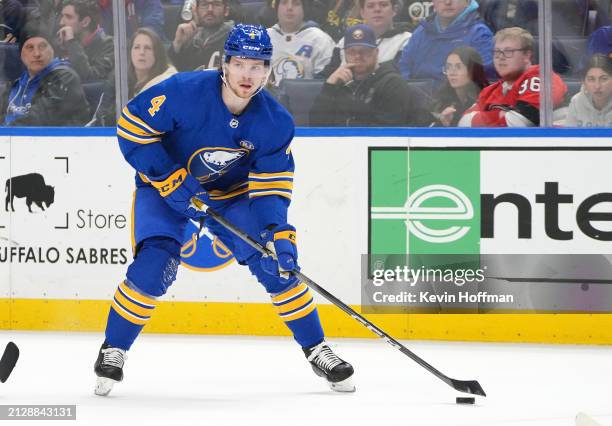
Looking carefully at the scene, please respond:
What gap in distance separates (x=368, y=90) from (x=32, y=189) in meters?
1.53

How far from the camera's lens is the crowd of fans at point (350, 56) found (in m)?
4.61

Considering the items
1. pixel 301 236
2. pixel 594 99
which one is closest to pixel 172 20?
pixel 301 236

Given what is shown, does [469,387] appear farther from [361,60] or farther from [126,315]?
[361,60]

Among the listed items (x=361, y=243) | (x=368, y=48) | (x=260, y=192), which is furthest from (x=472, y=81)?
(x=260, y=192)

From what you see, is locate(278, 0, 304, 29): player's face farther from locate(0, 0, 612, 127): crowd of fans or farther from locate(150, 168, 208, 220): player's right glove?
locate(150, 168, 208, 220): player's right glove

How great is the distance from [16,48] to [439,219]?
2005 mm

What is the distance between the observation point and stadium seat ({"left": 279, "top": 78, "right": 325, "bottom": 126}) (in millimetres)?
4832

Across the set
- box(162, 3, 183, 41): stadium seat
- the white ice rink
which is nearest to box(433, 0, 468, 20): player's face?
box(162, 3, 183, 41): stadium seat

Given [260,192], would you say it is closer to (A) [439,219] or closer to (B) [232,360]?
(B) [232,360]

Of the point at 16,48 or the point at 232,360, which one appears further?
the point at 16,48

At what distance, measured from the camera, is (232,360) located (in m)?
4.33

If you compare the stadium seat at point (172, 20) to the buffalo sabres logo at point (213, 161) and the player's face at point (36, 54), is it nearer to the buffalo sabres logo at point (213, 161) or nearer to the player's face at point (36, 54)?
the player's face at point (36, 54)

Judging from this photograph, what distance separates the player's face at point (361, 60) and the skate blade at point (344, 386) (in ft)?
5.16

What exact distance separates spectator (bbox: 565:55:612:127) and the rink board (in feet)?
0.28
